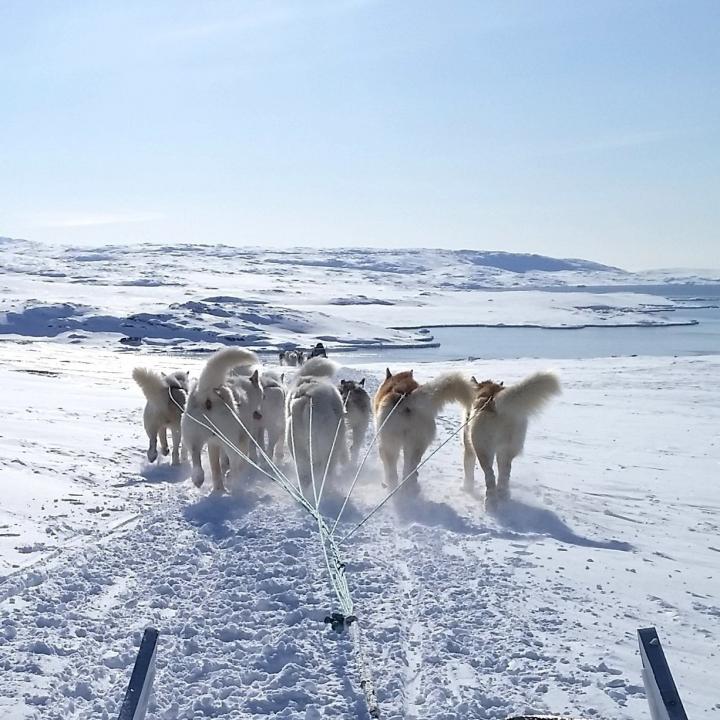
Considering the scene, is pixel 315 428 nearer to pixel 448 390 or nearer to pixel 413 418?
pixel 413 418

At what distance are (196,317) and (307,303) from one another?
81.3 ft

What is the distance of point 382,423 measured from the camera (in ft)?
22.8

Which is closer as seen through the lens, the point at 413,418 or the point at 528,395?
the point at 528,395

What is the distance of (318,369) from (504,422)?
209cm

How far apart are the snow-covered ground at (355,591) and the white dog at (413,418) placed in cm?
34

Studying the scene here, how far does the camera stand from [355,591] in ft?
13.4

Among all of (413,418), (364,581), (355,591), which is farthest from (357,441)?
(355,591)

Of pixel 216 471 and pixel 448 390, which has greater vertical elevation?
pixel 448 390

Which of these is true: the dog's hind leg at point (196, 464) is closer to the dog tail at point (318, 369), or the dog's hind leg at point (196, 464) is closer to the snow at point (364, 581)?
the snow at point (364, 581)

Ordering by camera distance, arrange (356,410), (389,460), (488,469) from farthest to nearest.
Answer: (356,410) < (389,460) < (488,469)

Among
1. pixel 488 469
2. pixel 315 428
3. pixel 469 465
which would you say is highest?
pixel 315 428

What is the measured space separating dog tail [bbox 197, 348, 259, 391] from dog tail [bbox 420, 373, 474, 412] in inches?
63.0

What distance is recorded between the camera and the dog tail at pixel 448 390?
21.9 ft

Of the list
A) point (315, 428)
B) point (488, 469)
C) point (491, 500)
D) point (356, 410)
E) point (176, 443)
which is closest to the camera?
point (491, 500)
